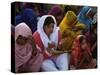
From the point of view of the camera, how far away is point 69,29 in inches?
71.7

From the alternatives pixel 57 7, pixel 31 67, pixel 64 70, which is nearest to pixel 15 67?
pixel 31 67

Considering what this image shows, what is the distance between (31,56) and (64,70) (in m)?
0.28

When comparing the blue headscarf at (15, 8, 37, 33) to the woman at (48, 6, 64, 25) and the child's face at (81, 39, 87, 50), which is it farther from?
the child's face at (81, 39, 87, 50)

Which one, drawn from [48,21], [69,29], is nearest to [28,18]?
[48,21]

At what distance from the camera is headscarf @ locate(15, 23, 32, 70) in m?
1.67

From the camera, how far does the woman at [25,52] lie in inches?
65.8

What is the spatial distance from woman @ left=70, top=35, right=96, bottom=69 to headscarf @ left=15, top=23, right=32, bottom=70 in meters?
0.35

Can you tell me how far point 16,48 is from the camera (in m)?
1.67

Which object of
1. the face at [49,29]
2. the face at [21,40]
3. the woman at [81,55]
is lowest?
the woman at [81,55]

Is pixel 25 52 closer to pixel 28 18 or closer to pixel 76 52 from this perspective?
pixel 28 18

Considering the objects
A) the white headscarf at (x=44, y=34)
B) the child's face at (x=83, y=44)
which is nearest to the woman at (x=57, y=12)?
the white headscarf at (x=44, y=34)

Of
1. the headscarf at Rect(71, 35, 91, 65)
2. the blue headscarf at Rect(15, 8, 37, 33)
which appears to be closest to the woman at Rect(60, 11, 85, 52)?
the headscarf at Rect(71, 35, 91, 65)

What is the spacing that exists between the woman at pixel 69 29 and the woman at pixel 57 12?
3 centimetres

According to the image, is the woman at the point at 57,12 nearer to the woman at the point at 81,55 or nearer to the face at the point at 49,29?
the face at the point at 49,29
